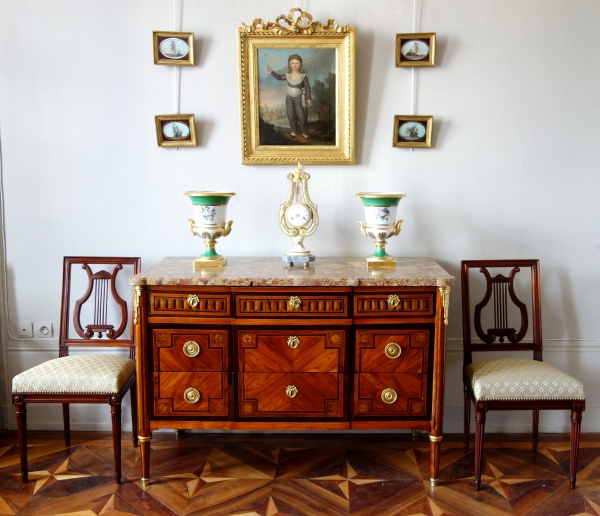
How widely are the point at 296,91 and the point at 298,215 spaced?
26.8 inches

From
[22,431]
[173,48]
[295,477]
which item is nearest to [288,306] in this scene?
[295,477]

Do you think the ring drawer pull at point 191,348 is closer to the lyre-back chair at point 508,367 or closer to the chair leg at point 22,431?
the chair leg at point 22,431

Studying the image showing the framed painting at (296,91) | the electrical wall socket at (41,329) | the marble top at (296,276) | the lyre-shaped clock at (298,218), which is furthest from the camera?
the electrical wall socket at (41,329)

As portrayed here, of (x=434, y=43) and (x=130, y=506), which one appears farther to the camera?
(x=434, y=43)

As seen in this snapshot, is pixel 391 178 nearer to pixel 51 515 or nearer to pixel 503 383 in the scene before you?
pixel 503 383

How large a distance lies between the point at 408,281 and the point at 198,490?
4.46 feet

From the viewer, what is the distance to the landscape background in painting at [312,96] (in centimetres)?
289

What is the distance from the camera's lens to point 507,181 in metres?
3.01

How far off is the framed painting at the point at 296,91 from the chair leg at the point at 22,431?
1.61 meters

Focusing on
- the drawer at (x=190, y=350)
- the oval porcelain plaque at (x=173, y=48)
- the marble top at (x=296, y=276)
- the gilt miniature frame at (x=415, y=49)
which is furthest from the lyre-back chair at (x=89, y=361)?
the gilt miniature frame at (x=415, y=49)

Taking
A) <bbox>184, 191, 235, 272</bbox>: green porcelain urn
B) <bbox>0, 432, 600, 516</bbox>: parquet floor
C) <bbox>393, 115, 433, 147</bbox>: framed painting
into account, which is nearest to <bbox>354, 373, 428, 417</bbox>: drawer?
<bbox>0, 432, 600, 516</bbox>: parquet floor

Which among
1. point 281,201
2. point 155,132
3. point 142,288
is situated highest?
point 155,132

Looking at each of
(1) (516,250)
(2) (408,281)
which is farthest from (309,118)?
(1) (516,250)

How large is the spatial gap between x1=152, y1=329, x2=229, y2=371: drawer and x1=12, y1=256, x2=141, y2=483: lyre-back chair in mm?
257
